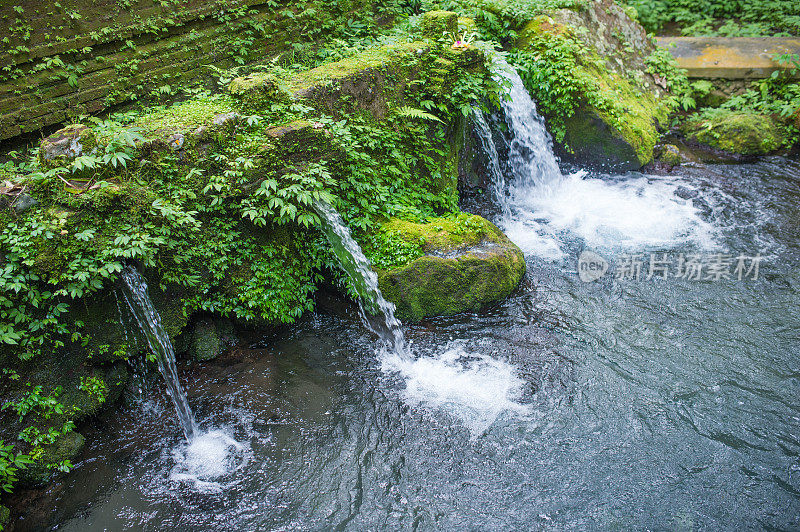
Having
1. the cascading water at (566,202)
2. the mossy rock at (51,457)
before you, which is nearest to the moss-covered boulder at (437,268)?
the cascading water at (566,202)

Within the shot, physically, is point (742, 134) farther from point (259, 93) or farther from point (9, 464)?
point (9, 464)

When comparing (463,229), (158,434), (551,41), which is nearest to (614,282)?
(463,229)

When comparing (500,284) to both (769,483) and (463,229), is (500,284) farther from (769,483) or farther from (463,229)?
(769,483)

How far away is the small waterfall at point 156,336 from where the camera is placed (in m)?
4.35

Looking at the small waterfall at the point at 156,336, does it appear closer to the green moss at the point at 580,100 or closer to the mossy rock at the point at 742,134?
the green moss at the point at 580,100

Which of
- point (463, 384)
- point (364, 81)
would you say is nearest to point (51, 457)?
point (463, 384)

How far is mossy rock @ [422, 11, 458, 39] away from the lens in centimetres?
666

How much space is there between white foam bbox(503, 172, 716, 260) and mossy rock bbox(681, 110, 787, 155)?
1.62 m

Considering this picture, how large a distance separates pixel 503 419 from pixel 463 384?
53cm

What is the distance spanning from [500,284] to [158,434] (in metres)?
3.86

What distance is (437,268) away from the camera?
17.4 ft

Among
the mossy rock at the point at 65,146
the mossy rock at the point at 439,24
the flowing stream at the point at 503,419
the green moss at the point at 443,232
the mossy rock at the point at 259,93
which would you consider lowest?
the flowing stream at the point at 503,419

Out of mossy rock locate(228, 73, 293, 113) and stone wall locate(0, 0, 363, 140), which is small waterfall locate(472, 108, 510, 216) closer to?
stone wall locate(0, 0, 363, 140)

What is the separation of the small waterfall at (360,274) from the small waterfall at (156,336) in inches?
74.9
